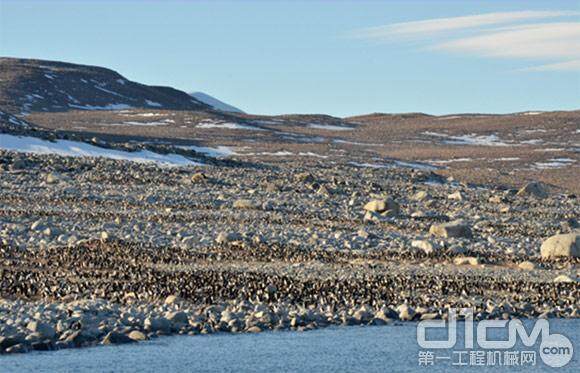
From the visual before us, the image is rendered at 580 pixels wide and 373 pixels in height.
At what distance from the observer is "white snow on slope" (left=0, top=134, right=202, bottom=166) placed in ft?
187

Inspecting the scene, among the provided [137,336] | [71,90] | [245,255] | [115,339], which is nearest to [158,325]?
[137,336]

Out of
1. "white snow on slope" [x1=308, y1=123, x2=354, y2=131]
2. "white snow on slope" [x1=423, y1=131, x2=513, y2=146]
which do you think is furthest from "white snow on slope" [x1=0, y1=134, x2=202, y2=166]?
"white snow on slope" [x1=308, y1=123, x2=354, y2=131]

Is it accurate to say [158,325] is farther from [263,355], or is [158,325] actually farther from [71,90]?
[71,90]

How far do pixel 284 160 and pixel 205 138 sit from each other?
25.7 m

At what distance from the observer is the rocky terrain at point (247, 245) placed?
2031 cm

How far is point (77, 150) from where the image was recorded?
59031 mm

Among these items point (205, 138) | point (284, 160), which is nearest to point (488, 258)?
point (284, 160)

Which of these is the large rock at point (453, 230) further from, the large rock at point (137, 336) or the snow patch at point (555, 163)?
the snow patch at point (555, 163)

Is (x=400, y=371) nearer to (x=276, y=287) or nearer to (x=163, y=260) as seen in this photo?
(x=276, y=287)

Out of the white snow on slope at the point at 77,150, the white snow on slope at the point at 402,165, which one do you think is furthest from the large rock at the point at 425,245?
the white snow on slope at the point at 402,165

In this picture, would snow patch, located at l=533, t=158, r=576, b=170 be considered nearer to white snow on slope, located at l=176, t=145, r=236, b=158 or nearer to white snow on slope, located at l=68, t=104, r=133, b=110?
white snow on slope, located at l=176, t=145, r=236, b=158

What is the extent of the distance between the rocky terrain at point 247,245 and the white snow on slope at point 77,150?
0.20 metres

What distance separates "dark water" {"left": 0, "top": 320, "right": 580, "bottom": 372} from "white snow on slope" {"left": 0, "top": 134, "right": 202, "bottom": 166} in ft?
128

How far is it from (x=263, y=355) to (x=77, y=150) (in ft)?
143
